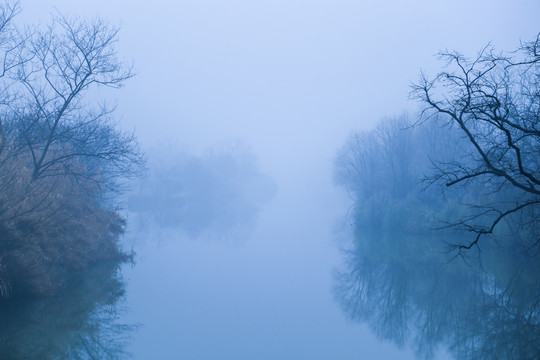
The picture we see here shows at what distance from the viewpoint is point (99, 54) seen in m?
15.4

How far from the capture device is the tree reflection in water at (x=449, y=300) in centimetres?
984

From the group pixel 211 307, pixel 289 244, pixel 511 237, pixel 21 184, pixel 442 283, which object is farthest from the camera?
pixel 289 244

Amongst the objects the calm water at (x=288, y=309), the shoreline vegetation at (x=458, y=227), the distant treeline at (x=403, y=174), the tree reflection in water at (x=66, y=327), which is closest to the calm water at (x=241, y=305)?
the calm water at (x=288, y=309)

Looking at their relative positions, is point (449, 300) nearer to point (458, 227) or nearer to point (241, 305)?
point (241, 305)

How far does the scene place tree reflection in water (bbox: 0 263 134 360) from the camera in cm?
883

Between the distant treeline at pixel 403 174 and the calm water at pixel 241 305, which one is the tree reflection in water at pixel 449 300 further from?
the distant treeline at pixel 403 174

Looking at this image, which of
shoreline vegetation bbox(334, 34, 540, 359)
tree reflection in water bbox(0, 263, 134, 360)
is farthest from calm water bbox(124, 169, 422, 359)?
shoreline vegetation bbox(334, 34, 540, 359)

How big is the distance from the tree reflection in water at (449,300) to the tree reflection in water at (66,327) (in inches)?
258

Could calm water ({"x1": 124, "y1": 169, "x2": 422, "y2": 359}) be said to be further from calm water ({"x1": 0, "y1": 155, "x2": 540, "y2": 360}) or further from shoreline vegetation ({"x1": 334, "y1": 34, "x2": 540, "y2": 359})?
shoreline vegetation ({"x1": 334, "y1": 34, "x2": 540, "y2": 359})

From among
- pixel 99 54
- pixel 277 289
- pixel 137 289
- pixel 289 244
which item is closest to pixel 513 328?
pixel 277 289

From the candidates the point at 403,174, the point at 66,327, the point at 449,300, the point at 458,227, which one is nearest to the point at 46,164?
the point at 66,327

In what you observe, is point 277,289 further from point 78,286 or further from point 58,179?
point 58,179

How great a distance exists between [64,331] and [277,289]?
7585 millimetres

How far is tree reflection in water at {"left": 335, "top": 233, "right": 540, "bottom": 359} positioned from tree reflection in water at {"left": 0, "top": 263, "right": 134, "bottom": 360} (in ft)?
21.5
